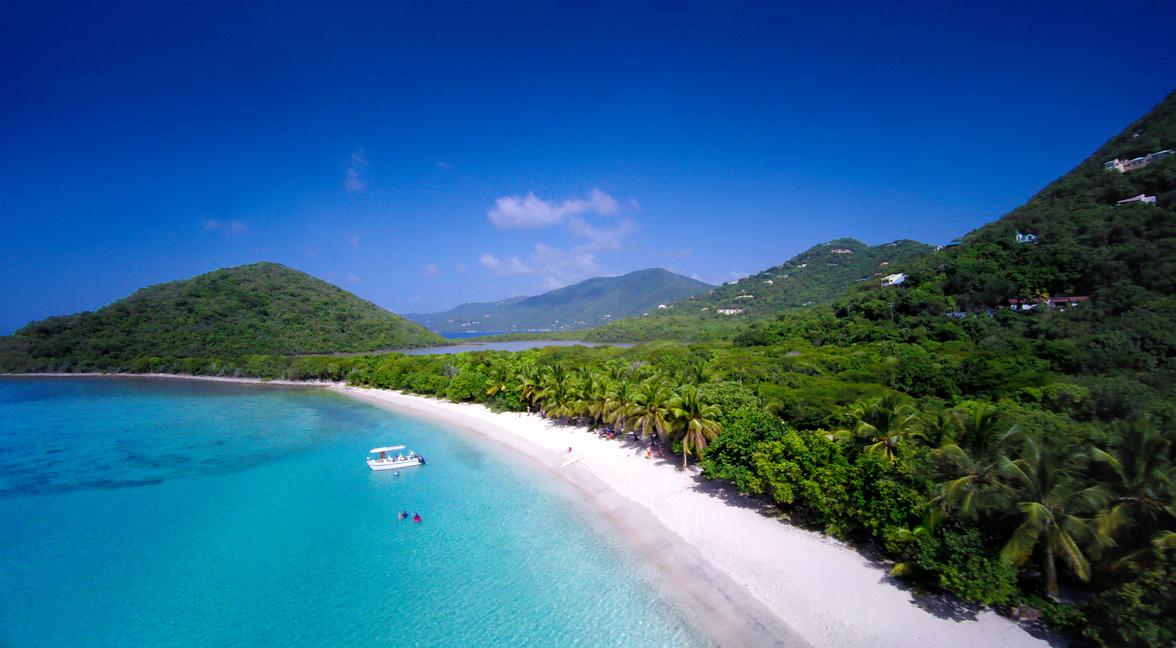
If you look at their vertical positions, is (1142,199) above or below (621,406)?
above

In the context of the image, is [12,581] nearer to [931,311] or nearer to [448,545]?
[448,545]

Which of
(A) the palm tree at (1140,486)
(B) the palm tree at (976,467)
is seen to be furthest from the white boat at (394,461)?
(A) the palm tree at (1140,486)

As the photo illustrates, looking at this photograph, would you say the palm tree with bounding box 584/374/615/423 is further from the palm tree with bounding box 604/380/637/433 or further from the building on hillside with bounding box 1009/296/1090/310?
the building on hillside with bounding box 1009/296/1090/310

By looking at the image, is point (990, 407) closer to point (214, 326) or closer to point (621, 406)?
point (621, 406)

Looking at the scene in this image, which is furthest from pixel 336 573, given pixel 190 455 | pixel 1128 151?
pixel 1128 151

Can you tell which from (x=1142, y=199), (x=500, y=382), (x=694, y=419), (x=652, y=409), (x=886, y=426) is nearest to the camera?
(x=886, y=426)

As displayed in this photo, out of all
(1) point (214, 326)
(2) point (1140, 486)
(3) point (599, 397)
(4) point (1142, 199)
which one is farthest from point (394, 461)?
(1) point (214, 326)
